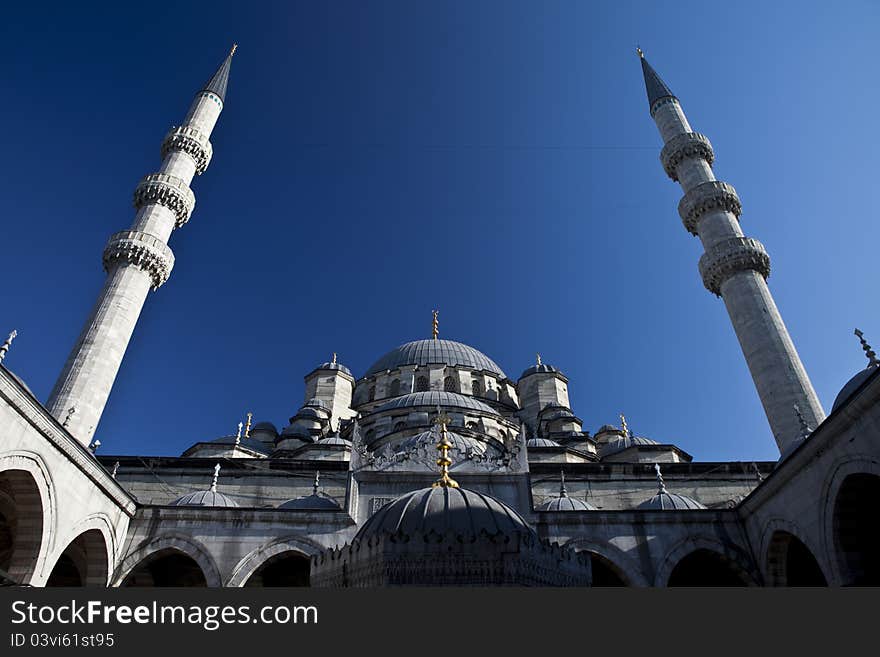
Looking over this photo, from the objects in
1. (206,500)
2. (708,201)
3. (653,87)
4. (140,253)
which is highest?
(653,87)

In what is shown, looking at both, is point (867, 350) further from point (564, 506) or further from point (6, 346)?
point (6, 346)

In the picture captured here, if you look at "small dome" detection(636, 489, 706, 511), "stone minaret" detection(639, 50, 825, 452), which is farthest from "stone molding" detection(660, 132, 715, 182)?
"small dome" detection(636, 489, 706, 511)

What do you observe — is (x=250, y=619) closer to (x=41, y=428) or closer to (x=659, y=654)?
(x=659, y=654)

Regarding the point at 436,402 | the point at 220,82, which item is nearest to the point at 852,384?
the point at 436,402

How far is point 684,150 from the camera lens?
89.9ft

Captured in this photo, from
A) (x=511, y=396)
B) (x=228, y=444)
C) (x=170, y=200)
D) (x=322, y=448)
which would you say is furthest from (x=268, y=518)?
(x=511, y=396)

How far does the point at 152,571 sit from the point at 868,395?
17454 mm

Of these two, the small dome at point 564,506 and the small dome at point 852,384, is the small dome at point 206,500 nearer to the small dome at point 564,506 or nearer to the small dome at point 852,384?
the small dome at point 564,506

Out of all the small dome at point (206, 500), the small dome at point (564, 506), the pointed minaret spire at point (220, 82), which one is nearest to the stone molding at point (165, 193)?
the pointed minaret spire at point (220, 82)

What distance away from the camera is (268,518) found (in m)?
14.6

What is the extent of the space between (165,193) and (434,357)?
17265 millimetres

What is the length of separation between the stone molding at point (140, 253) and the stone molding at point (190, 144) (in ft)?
18.4

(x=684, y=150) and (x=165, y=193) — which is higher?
(x=684, y=150)

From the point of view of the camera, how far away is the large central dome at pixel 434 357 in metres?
35.3
